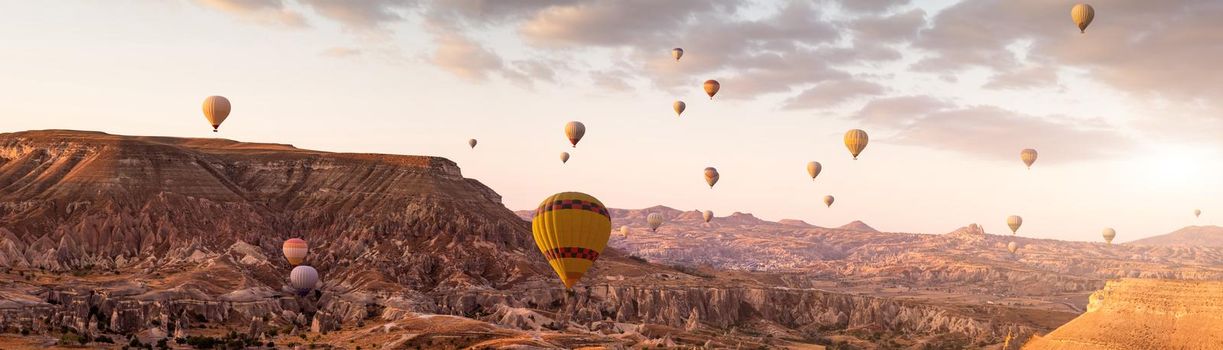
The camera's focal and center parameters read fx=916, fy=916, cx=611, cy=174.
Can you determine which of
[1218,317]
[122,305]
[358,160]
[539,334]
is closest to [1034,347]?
[1218,317]

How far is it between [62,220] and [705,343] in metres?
96.0

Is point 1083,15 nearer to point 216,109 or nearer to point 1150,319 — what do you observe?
point 1150,319

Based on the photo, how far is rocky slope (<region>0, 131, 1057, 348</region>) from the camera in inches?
4139

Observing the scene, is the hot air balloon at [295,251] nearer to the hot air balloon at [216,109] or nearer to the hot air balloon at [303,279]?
the hot air balloon at [303,279]

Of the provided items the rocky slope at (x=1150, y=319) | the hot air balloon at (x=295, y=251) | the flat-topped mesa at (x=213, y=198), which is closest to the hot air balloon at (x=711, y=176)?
the flat-topped mesa at (x=213, y=198)

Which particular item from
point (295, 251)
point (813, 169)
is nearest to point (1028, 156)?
point (813, 169)

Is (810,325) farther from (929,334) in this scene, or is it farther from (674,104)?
(674,104)

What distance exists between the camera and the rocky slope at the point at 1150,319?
236 ft

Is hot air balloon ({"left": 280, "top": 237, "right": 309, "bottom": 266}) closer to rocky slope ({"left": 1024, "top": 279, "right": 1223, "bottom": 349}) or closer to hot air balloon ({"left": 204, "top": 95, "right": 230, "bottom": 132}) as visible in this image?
hot air balloon ({"left": 204, "top": 95, "right": 230, "bottom": 132})

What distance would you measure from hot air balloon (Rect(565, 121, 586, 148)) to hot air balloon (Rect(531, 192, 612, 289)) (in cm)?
3976

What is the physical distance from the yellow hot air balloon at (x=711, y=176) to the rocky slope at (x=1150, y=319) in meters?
93.9

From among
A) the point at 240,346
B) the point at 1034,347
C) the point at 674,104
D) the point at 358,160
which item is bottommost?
the point at 240,346

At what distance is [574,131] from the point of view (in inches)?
5197

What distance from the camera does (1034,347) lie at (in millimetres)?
80312
